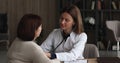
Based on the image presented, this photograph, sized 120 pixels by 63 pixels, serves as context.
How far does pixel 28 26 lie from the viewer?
5.59 feet

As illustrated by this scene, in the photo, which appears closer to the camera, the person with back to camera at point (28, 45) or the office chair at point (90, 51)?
the person with back to camera at point (28, 45)

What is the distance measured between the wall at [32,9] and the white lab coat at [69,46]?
5.02 metres

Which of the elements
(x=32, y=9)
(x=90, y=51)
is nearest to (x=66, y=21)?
(x=90, y=51)

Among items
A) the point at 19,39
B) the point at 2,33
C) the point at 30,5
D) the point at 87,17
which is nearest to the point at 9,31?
the point at 2,33

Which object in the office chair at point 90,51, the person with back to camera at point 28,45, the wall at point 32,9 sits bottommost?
the office chair at point 90,51

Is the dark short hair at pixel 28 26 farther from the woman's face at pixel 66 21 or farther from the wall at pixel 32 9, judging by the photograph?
the wall at pixel 32 9

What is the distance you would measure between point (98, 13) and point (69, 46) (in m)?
5.02

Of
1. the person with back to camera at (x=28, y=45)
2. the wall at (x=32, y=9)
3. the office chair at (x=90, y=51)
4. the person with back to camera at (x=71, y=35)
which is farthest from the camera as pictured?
the wall at (x=32, y=9)

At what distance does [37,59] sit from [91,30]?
5.81 metres

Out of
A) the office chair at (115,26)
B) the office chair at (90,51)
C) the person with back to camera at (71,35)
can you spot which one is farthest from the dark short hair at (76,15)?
the office chair at (115,26)

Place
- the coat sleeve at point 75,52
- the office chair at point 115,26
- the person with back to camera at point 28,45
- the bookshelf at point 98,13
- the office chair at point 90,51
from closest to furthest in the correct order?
the person with back to camera at point 28,45 < the coat sleeve at point 75,52 < the office chair at point 90,51 < the office chair at point 115,26 < the bookshelf at point 98,13

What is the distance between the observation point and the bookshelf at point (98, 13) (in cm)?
729

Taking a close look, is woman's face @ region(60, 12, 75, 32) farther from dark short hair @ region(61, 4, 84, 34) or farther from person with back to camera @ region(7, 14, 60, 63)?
person with back to camera @ region(7, 14, 60, 63)

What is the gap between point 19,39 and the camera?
5.89 feet
